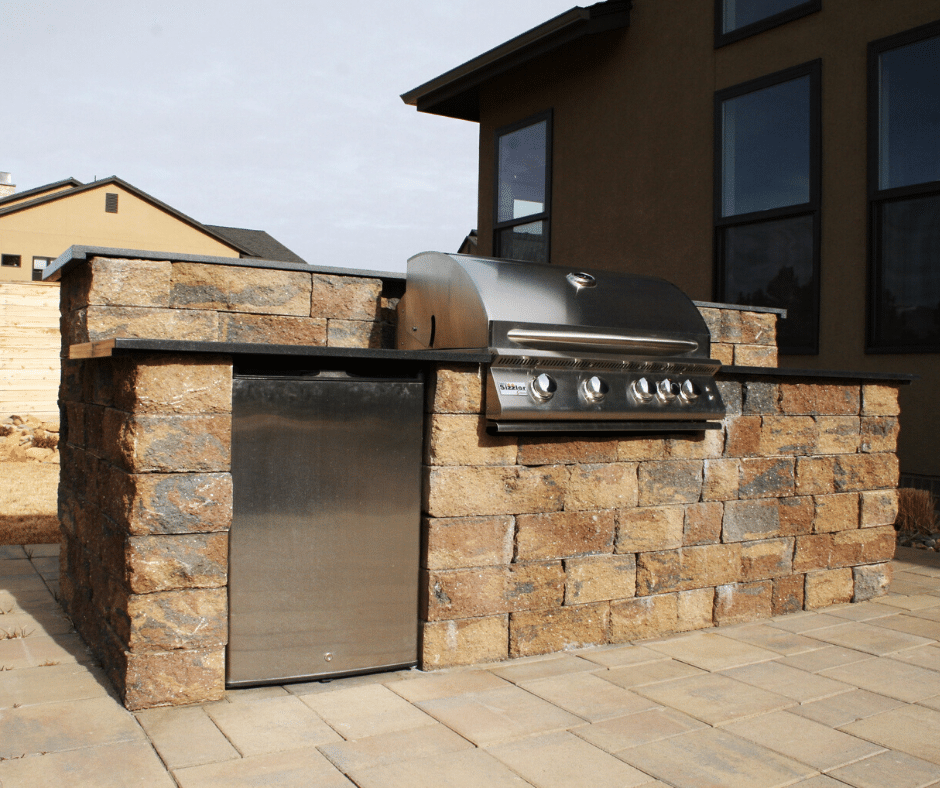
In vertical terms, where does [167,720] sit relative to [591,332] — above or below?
below

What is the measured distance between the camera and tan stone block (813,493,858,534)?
4617mm

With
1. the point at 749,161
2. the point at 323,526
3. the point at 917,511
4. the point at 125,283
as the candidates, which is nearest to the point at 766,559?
the point at 323,526

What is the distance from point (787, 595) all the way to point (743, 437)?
929mm

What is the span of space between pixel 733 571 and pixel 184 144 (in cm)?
2255

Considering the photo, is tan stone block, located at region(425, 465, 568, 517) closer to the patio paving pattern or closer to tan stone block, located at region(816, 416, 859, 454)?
the patio paving pattern

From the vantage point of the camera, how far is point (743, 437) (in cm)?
430

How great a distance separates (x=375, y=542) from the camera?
11.0 ft

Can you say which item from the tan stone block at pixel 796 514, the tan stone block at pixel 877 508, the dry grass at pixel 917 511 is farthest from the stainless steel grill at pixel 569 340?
the dry grass at pixel 917 511

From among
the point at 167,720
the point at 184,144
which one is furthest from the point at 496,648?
the point at 184,144

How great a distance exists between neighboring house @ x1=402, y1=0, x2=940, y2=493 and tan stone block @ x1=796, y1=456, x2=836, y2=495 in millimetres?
2347

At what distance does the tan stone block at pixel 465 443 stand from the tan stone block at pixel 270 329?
1.06m

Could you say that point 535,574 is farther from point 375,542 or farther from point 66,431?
point 66,431

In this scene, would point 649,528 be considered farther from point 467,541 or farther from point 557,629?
point 467,541

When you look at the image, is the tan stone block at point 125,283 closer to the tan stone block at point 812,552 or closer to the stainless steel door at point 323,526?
the stainless steel door at point 323,526
